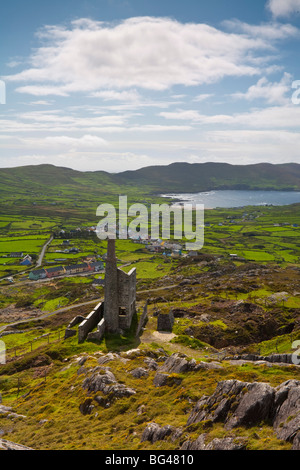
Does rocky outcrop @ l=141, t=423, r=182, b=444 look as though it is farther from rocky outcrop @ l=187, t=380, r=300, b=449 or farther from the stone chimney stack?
the stone chimney stack

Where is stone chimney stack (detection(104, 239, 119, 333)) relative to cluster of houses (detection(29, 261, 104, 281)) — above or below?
above

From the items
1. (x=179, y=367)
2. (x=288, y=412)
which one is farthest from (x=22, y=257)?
(x=288, y=412)

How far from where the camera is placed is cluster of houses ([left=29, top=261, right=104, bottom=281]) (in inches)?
4941

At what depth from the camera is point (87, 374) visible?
96.5ft

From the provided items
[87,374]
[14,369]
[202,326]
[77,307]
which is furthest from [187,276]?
[87,374]

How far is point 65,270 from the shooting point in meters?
133

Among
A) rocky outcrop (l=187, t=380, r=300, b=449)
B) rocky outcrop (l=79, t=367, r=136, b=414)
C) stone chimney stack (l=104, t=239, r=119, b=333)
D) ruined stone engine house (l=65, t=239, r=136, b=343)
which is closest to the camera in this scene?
rocky outcrop (l=187, t=380, r=300, b=449)

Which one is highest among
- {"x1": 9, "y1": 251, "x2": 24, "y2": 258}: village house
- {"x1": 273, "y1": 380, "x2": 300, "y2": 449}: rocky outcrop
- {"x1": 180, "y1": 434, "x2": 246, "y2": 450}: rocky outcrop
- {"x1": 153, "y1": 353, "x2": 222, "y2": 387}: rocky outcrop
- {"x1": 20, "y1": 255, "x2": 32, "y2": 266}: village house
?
{"x1": 273, "y1": 380, "x2": 300, "y2": 449}: rocky outcrop

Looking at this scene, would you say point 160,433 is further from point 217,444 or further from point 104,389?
point 104,389

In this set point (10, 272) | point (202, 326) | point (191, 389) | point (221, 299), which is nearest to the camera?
point (191, 389)

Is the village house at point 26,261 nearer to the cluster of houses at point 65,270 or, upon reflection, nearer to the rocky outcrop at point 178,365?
the cluster of houses at point 65,270

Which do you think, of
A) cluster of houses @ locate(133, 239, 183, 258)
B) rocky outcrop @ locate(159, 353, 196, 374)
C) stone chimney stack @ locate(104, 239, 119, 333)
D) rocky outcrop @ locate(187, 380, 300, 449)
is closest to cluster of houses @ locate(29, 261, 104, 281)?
cluster of houses @ locate(133, 239, 183, 258)
